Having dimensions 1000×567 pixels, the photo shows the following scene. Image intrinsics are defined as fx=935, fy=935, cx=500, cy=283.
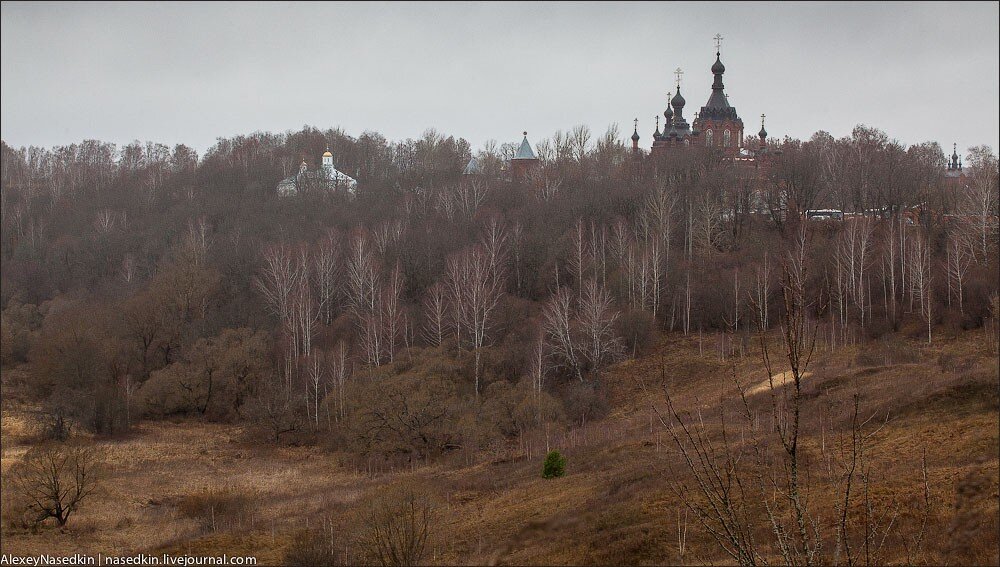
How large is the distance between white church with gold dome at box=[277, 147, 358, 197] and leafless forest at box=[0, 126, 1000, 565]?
123cm

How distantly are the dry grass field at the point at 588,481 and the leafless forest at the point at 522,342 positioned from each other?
108 mm

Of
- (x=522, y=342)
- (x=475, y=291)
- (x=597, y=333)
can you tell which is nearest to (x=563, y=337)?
(x=597, y=333)

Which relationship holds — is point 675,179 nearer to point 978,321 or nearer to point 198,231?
point 978,321

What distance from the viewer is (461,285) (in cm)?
3438

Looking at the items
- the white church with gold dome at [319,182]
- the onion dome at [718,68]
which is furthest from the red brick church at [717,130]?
the white church with gold dome at [319,182]

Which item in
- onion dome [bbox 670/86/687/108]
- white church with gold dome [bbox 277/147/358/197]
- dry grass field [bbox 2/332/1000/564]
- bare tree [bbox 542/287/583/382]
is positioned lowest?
dry grass field [bbox 2/332/1000/564]

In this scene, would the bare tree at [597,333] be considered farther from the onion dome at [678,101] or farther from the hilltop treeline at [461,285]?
the onion dome at [678,101]

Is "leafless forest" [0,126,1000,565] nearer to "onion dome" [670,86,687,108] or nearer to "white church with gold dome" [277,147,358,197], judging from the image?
"white church with gold dome" [277,147,358,197]

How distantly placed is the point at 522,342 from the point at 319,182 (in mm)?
27725

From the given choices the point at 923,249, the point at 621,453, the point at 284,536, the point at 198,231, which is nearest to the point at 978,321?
the point at 923,249

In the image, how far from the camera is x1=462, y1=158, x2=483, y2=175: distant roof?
5572 cm

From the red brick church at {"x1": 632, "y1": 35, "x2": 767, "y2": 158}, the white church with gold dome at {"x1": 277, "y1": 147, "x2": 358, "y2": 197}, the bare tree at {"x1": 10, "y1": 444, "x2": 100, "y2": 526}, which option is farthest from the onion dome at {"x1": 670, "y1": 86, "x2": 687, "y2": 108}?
the bare tree at {"x1": 10, "y1": 444, "x2": 100, "y2": 526}

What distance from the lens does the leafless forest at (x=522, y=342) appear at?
601 inches

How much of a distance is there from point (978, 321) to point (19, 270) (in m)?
42.9
